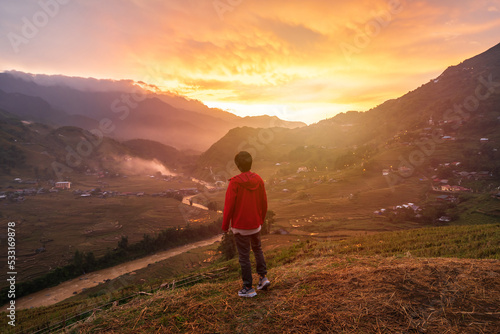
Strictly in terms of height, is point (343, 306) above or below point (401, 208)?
above

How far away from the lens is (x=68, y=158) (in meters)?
141

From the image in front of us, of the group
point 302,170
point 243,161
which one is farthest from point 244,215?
point 302,170

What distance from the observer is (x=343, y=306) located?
4160 mm

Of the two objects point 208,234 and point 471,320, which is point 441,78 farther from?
point 471,320

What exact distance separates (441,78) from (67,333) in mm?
233354

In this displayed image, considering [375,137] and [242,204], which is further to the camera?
[375,137]

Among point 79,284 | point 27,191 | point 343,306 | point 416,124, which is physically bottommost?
point 79,284

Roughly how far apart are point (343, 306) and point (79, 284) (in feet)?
153

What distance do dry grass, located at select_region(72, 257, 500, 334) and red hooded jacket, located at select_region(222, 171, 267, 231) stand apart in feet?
5.18

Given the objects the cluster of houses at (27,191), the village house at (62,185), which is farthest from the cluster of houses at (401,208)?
the village house at (62,185)

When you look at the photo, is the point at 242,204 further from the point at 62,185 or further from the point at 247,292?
the point at 62,185

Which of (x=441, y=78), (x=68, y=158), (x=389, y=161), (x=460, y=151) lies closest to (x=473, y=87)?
(x=441, y=78)

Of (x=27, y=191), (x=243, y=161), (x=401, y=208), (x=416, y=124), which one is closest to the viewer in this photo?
(x=243, y=161)

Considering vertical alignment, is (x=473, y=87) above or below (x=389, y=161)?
above
